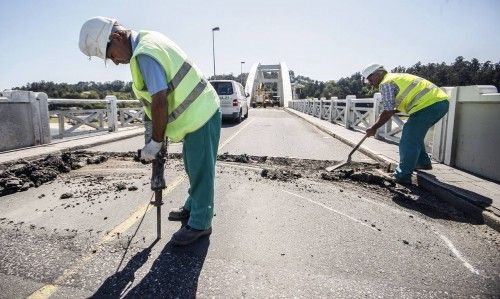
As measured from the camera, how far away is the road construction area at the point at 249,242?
223cm

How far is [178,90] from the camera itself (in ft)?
8.29

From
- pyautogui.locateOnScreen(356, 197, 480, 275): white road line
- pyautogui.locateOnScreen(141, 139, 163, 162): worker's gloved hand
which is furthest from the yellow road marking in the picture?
pyautogui.locateOnScreen(356, 197, 480, 275): white road line

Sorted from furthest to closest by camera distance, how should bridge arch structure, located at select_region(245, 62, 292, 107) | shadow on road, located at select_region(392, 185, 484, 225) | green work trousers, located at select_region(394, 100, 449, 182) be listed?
1. bridge arch structure, located at select_region(245, 62, 292, 107)
2. green work trousers, located at select_region(394, 100, 449, 182)
3. shadow on road, located at select_region(392, 185, 484, 225)

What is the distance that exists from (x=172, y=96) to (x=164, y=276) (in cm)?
136

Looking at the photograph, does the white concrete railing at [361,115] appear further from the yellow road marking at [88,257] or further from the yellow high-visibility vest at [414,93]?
the yellow road marking at [88,257]

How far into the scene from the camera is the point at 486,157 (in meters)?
4.92

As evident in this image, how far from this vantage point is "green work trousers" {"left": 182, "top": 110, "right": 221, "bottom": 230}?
2.69 metres

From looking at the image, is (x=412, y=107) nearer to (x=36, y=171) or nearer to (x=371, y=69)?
(x=371, y=69)

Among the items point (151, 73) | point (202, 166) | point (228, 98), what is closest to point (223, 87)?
point (228, 98)

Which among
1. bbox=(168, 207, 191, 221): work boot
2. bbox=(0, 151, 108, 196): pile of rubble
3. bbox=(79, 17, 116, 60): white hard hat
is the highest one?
bbox=(79, 17, 116, 60): white hard hat

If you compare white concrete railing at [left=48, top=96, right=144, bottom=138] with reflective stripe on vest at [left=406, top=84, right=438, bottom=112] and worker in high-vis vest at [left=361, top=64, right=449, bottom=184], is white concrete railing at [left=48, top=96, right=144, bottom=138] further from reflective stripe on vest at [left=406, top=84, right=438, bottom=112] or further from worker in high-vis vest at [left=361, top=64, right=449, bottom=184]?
reflective stripe on vest at [left=406, top=84, right=438, bottom=112]

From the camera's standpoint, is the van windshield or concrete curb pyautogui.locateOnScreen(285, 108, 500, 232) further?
the van windshield

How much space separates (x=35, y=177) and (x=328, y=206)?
4208mm

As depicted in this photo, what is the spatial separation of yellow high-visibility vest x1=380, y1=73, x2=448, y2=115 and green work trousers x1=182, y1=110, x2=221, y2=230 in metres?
3.28
